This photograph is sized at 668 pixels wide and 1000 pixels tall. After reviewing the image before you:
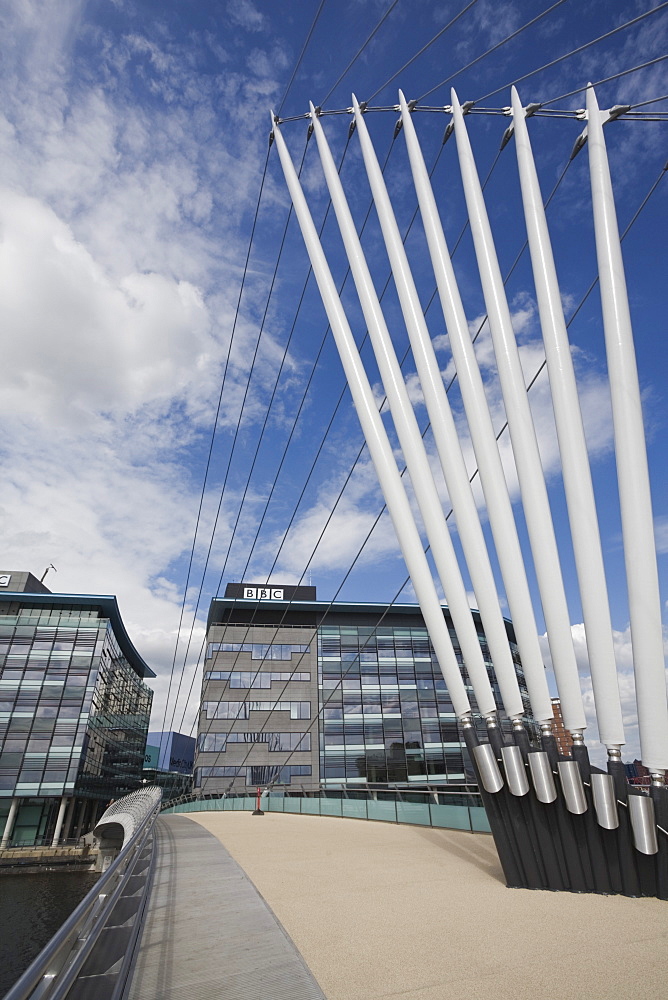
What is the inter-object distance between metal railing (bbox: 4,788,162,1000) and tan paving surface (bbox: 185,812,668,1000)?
1.52 m

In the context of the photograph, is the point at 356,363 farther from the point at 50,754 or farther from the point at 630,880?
the point at 50,754

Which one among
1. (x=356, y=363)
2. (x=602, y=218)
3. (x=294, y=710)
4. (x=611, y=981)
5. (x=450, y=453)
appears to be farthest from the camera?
(x=294, y=710)

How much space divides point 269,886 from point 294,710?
53089mm

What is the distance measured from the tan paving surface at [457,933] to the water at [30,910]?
26503 mm

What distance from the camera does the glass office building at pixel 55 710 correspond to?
51.2 metres

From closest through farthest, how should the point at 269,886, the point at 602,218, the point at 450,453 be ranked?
the point at 269,886 < the point at 602,218 < the point at 450,453

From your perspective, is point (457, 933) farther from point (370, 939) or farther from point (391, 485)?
point (391, 485)

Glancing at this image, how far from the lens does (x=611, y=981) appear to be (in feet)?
13.3

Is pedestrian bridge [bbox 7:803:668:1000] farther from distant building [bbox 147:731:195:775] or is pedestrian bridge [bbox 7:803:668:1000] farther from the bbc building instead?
distant building [bbox 147:731:195:775]

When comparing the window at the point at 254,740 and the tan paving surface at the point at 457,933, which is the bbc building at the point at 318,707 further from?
the tan paving surface at the point at 457,933

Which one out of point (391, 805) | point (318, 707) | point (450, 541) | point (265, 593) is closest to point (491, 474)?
point (450, 541)

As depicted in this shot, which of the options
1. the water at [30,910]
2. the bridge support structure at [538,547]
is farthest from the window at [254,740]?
the bridge support structure at [538,547]

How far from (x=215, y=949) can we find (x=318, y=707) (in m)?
57.1

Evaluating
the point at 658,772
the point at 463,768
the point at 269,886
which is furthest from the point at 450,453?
the point at 463,768
